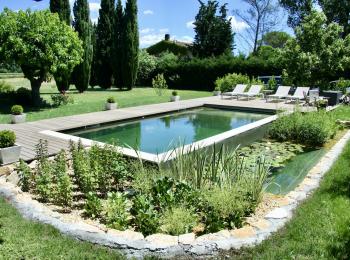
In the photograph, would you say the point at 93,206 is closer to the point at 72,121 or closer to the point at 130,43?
the point at 72,121

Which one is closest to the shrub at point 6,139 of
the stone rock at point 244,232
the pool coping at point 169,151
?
the pool coping at point 169,151

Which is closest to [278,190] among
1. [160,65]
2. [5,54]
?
[5,54]

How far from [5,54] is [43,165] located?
7.87 metres

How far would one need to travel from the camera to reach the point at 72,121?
10.0 meters

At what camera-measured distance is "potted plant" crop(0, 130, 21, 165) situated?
225 inches

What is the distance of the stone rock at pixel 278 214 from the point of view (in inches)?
148

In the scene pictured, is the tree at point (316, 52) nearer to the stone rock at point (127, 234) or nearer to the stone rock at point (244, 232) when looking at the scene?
the stone rock at point (244, 232)

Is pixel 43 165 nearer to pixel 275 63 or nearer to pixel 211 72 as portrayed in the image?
pixel 275 63

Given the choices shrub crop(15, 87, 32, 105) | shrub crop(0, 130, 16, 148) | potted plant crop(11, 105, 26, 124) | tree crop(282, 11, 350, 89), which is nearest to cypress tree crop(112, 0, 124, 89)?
shrub crop(15, 87, 32, 105)

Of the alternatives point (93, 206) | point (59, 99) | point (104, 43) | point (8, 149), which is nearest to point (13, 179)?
point (8, 149)

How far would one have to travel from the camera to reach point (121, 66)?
21.4m

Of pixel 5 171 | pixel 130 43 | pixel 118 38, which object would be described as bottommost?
pixel 5 171

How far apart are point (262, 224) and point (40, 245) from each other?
2202mm

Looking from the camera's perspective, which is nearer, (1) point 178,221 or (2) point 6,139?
(1) point 178,221
